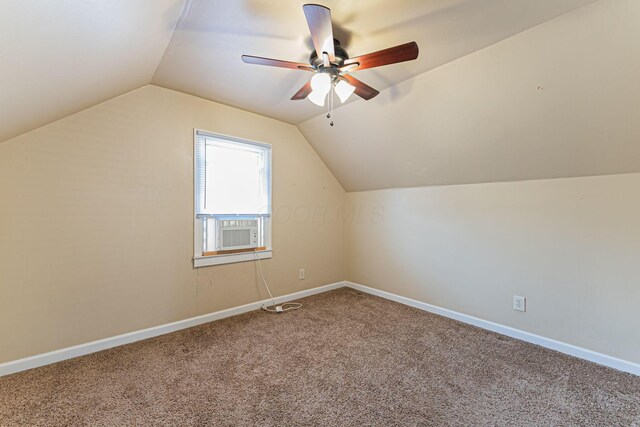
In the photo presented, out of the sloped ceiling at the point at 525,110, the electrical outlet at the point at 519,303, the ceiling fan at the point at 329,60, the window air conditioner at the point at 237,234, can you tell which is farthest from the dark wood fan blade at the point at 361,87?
the electrical outlet at the point at 519,303

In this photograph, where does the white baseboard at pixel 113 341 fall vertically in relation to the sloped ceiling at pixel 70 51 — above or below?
below

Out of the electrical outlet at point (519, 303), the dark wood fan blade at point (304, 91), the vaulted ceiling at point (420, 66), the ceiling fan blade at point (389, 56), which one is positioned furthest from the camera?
the electrical outlet at point (519, 303)

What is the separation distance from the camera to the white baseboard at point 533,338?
1.93 meters

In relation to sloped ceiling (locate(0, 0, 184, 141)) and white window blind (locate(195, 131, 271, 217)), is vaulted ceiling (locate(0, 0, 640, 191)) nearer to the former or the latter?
sloped ceiling (locate(0, 0, 184, 141))

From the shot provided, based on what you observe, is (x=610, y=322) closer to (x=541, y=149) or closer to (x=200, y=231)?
(x=541, y=149)

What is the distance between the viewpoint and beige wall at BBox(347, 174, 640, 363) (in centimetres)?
196

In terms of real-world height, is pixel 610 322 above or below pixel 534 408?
above

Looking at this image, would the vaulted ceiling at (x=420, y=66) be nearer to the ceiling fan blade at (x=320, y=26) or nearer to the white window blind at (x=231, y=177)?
the ceiling fan blade at (x=320, y=26)

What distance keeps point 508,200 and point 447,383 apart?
1682mm

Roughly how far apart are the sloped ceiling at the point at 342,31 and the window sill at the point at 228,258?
1.65 meters

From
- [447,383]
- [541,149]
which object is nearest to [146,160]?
[447,383]

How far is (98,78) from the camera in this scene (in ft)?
5.80

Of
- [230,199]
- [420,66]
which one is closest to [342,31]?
[420,66]

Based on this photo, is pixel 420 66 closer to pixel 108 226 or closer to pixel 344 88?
pixel 344 88
